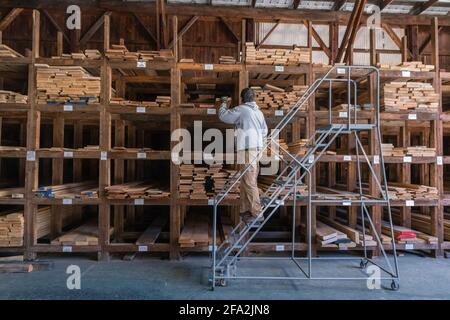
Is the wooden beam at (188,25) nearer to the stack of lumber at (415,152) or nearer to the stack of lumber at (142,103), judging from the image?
the stack of lumber at (142,103)

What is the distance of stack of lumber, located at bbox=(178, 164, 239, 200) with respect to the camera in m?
6.09

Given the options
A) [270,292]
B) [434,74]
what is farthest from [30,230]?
[434,74]

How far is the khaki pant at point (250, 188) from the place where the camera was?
16.3 feet

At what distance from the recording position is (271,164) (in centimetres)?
834

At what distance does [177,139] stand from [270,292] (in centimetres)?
334

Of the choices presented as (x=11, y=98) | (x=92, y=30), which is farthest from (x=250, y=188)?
(x=92, y=30)

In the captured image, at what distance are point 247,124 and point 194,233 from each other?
2.80 meters

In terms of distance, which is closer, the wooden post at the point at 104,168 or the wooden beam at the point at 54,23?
the wooden post at the point at 104,168

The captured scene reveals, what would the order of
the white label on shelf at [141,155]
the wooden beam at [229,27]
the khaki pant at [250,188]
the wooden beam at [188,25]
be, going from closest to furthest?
the khaki pant at [250,188], the white label on shelf at [141,155], the wooden beam at [188,25], the wooden beam at [229,27]

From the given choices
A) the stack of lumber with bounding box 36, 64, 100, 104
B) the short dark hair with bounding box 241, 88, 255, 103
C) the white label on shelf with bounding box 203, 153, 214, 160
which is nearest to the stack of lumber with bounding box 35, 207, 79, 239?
the stack of lumber with bounding box 36, 64, 100, 104

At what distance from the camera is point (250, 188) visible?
4969 millimetres

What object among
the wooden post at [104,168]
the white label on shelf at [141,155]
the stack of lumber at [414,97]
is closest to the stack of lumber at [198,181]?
the white label on shelf at [141,155]

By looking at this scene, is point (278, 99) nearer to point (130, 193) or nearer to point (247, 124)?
point (247, 124)

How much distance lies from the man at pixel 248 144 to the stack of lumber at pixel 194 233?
1.41 meters
